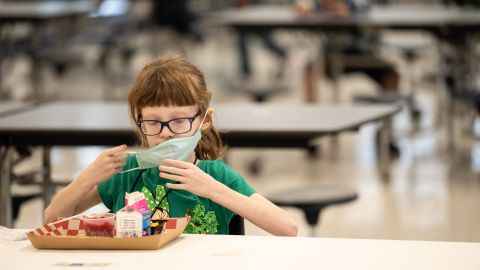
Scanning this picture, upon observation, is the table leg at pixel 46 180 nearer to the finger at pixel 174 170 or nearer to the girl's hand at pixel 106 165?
the girl's hand at pixel 106 165

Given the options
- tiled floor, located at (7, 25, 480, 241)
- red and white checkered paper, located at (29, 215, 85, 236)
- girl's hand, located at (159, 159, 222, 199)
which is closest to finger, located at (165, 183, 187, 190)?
girl's hand, located at (159, 159, 222, 199)

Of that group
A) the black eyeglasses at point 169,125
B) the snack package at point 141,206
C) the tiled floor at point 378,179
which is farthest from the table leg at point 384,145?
the snack package at point 141,206

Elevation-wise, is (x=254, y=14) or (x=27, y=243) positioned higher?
(x=254, y=14)

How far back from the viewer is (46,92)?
33.5 feet

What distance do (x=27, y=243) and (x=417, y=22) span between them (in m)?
5.71

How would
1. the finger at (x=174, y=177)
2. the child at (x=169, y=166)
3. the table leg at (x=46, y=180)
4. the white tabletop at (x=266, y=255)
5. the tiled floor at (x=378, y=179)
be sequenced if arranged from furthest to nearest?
the tiled floor at (x=378, y=179)
the table leg at (x=46, y=180)
the child at (x=169, y=166)
the finger at (x=174, y=177)
the white tabletop at (x=266, y=255)

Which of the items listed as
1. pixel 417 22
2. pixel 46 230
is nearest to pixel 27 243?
pixel 46 230

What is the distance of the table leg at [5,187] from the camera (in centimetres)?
394

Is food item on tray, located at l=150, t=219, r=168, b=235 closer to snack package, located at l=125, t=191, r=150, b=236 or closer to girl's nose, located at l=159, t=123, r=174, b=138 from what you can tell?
snack package, located at l=125, t=191, r=150, b=236

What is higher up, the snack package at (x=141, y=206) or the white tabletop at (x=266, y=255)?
the snack package at (x=141, y=206)

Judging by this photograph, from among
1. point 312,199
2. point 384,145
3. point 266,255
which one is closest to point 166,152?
point 266,255

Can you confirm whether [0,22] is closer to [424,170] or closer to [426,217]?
[424,170]

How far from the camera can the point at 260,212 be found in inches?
93.9

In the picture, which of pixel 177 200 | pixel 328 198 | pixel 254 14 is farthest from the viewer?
pixel 254 14
